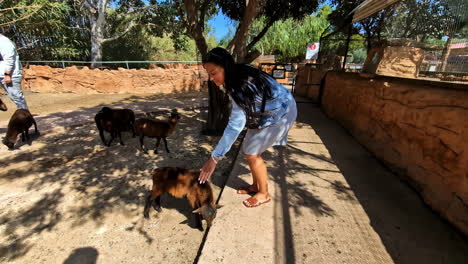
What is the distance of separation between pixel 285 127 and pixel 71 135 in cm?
500

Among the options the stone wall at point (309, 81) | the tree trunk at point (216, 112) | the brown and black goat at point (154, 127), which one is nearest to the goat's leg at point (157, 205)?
the brown and black goat at point (154, 127)

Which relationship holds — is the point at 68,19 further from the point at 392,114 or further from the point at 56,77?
the point at 392,114

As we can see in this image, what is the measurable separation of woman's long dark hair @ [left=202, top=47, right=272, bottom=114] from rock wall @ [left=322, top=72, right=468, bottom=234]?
1.97 meters

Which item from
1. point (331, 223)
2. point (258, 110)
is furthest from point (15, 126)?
point (331, 223)

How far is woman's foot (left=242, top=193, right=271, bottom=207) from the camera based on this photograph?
241 cm

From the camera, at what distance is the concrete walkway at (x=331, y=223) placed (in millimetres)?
1848

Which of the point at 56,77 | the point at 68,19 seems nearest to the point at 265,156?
the point at 56,77

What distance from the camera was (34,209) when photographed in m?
2.57

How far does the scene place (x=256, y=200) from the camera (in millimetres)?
2430

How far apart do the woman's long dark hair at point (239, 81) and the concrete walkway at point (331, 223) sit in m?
1.16

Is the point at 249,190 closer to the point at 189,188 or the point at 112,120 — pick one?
the point at 189,188

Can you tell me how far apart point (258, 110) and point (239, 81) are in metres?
0.31

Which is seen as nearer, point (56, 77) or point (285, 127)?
point (285, 127)

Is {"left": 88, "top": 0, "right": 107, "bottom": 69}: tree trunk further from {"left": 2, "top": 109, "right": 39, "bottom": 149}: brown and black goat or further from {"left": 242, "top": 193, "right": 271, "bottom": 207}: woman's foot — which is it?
{"left": 242, "top": 193, "right": 271, "bottom": 207}: woman's foot
